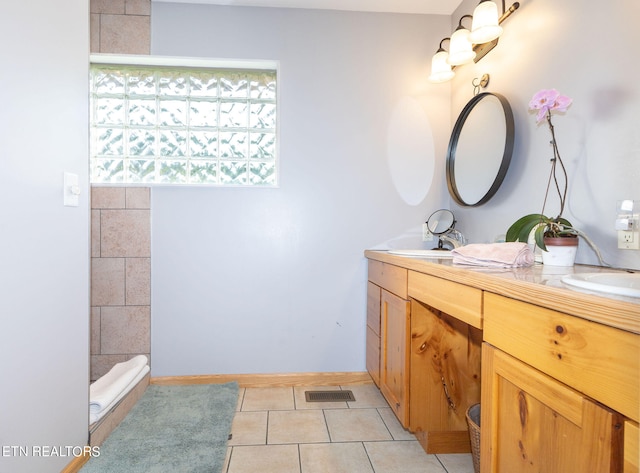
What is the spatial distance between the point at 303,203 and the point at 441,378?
4.30ft

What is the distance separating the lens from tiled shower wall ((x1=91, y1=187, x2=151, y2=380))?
91.4 inches

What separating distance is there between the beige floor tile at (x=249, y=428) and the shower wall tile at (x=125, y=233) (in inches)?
44.8

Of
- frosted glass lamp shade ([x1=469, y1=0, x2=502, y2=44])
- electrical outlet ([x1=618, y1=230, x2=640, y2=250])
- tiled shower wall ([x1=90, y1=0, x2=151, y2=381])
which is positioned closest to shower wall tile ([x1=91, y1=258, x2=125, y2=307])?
tiled shower wall ([x1=90, y1=0, x2=151, y2=381])

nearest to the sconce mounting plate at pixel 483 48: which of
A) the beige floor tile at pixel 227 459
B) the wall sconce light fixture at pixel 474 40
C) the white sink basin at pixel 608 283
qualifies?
the wall sconce light fixture at pixel 474 40

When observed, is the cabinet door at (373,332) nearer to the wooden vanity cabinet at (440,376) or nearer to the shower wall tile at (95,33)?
the wooden vanity cabinet at (440,376)

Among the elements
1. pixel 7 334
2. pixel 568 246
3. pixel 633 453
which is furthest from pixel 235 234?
pixel 633 453

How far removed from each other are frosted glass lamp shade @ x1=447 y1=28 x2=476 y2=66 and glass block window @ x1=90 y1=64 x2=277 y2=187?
1.14 m

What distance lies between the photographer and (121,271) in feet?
7.63

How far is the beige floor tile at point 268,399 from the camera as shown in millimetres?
Answer: 2088

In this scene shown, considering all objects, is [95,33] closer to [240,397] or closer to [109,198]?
[109,198]

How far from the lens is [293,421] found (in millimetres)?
1934

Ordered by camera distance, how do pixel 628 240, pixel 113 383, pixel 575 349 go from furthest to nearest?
pixel 113 383
pixel 628 240
pixel 575 349

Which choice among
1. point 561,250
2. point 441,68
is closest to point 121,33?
point 441,68

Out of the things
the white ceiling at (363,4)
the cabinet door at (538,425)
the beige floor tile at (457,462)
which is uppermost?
the white ceiling at (363,4)
